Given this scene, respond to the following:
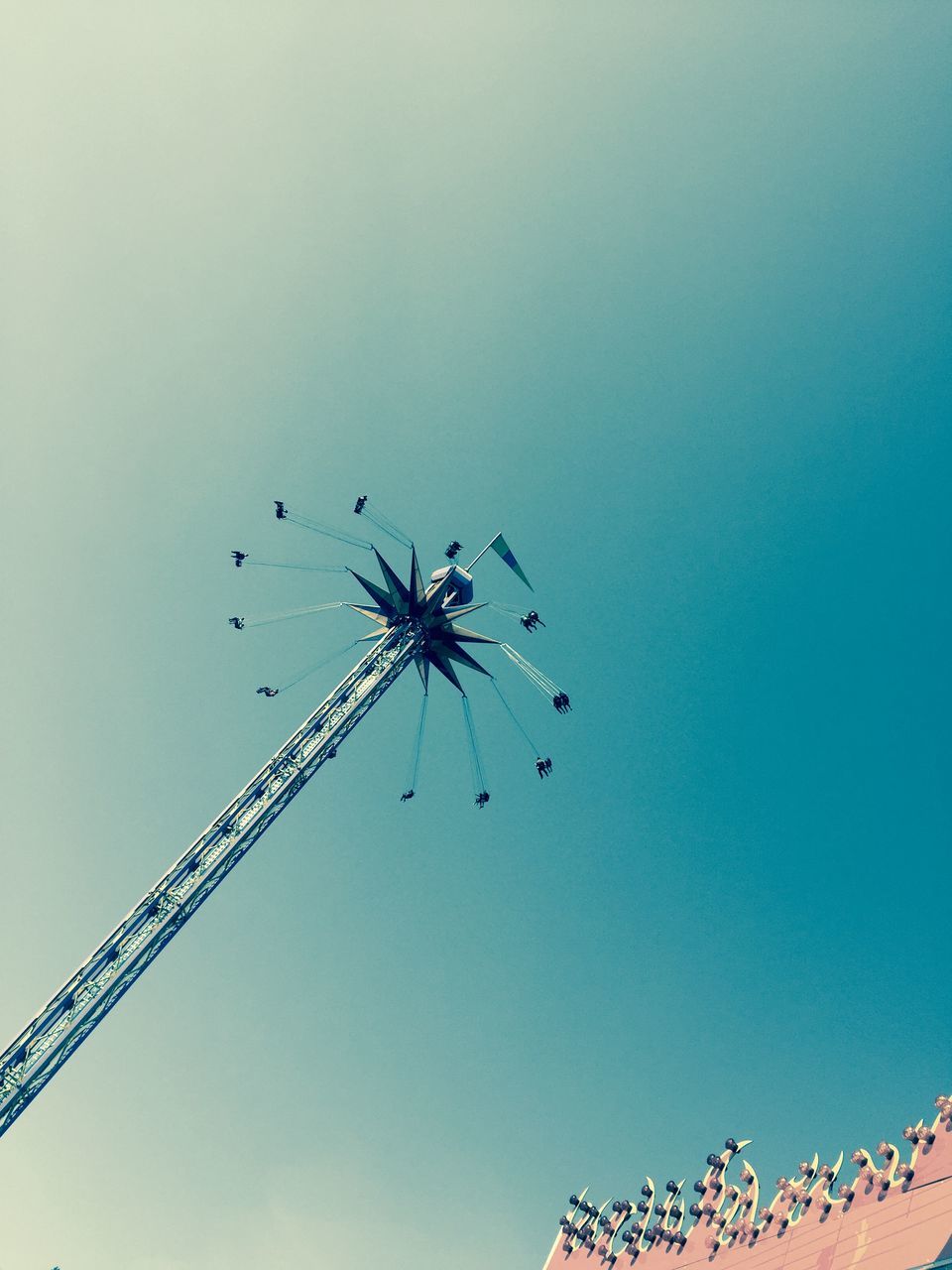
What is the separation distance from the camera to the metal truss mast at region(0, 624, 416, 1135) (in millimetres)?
17141

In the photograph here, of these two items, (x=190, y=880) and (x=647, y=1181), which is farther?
(x=647, y=1181)

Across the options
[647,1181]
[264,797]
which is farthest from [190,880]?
[647,1181]

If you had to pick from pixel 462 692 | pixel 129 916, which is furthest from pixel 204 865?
pixel 462 692

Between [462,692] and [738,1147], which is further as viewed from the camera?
[738,1147]

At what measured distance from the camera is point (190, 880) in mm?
20812

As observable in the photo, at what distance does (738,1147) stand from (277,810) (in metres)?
26.8

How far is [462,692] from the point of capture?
1080 inches

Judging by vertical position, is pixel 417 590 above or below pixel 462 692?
above

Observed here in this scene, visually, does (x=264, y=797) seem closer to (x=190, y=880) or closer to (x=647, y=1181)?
(x=190, y=880)

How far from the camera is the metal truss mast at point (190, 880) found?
56.2 ft

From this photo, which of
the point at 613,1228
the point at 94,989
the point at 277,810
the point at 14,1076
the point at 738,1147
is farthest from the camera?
the point at 613,1228

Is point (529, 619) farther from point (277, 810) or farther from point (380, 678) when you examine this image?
point (277, 810)

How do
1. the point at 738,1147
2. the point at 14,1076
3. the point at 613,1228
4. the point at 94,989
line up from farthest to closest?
the point at 613,1228 → the point at 738,1147 → the point at 94,989 → the point at 14,1076

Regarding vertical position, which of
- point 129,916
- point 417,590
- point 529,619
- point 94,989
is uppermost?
point 529,619
